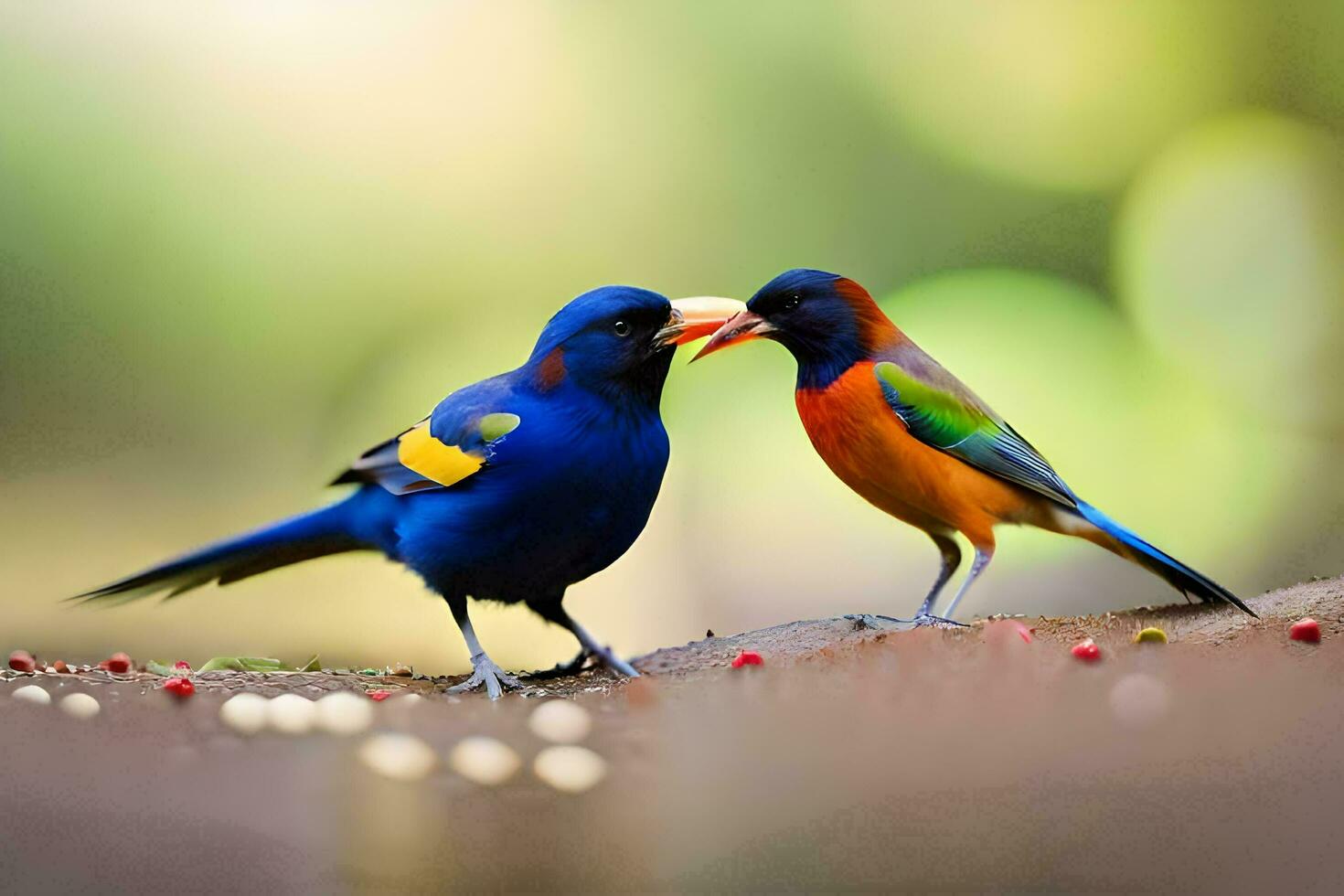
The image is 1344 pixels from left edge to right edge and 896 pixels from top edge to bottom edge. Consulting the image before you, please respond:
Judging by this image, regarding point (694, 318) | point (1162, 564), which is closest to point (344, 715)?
point (694, 318)

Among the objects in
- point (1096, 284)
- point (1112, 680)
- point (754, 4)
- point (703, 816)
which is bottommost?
point (703, 816)

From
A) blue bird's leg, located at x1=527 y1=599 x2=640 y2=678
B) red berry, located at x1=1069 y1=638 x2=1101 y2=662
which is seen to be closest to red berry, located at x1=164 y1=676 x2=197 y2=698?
→ blue bird's leg, located at x1=527 y1=599 x2=640 y2=678

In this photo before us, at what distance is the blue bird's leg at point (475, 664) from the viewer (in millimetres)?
2971

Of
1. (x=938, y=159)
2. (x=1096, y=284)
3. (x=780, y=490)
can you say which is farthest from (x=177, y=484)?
(x=1096, y=284)

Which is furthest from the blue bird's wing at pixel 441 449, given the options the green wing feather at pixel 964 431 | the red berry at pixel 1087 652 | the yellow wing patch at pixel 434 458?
the red berry at pixel 1087 652

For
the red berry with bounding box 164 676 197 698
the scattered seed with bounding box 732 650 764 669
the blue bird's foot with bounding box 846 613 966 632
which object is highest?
the red berry with bounding box 164 676 197 698

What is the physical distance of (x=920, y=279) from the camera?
13.5ft

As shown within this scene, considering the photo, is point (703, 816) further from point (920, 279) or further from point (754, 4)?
point (754, 4)

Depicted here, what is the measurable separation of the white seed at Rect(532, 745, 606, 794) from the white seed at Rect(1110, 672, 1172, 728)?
35.7 inches

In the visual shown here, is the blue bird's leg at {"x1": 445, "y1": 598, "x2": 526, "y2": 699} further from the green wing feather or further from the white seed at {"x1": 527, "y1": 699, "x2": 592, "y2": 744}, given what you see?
the green wing feather

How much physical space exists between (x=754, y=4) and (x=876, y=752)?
116 inches

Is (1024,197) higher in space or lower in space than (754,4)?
lower

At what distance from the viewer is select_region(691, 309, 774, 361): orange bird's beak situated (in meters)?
3.02

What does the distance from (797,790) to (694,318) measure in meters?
1.12
